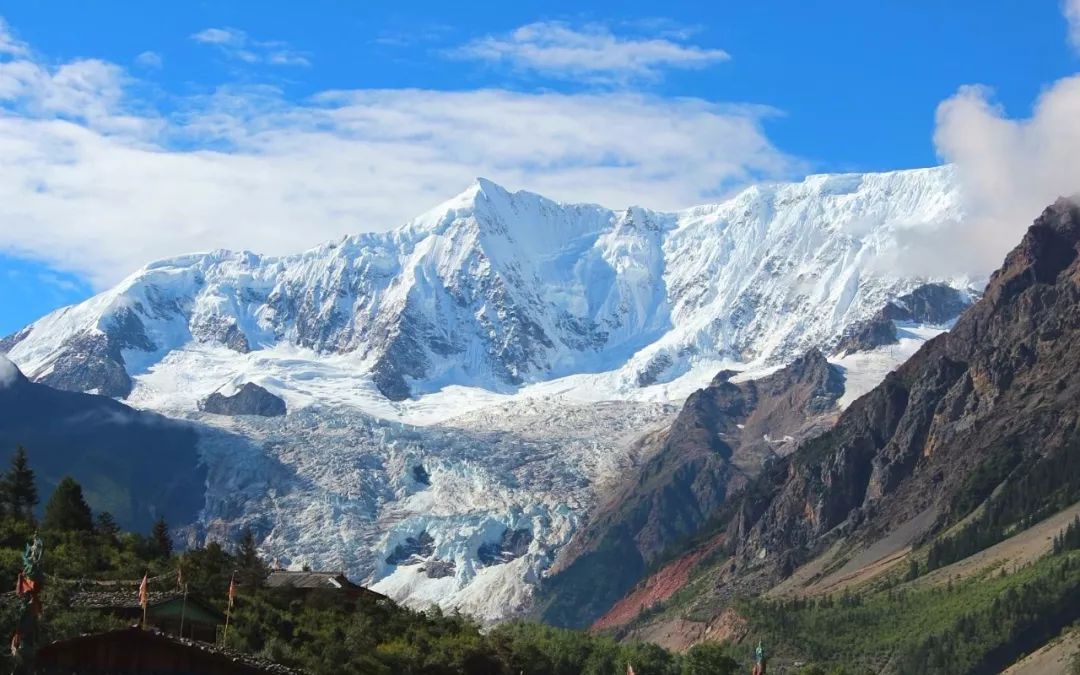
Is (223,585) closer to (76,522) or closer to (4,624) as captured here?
(76,522)

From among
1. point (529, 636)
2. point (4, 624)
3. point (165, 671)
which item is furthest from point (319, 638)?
point (529, 636)

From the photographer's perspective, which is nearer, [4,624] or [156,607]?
[4,624]

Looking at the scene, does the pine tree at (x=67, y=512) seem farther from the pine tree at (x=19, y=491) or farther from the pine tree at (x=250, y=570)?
the pine tree at (x=250, y=570)

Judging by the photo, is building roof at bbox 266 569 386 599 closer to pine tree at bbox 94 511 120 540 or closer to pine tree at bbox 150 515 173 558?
pine tree at bbox 150 515 173 558

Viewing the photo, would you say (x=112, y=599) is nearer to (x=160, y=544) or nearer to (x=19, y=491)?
(x=160, y=544)

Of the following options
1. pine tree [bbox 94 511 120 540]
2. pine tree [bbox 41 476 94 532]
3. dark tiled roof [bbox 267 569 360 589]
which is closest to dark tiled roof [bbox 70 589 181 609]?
dark tiled roof [bbox 267 569 360 589]

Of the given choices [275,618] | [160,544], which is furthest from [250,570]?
[275,618]

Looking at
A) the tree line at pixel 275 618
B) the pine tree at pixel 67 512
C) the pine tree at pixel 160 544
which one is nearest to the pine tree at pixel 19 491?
the tree line at pixel 275 618

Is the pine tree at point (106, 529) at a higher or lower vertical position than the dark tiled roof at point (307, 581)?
higher
